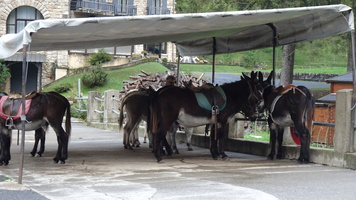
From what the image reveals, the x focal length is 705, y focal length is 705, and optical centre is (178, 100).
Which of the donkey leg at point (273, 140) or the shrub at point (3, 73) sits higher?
the shrub at point (3, 73)

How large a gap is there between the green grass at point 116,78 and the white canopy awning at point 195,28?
25292 millimetres

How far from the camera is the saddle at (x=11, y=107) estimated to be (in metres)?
14.6

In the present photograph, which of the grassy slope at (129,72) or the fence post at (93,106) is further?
the grassy slope at (129,72)

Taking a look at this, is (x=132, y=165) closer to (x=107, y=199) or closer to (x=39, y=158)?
(x=39, y=158)

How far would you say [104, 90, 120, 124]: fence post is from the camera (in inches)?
1072

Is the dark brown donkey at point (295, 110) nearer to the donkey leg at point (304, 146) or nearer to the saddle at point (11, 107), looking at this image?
the donkey leg at point (304, 146)

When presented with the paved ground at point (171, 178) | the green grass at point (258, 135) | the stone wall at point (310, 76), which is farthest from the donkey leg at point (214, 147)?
the stone wall at point (310, 76)

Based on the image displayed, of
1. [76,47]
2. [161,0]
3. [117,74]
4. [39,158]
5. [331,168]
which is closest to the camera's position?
[331,168]

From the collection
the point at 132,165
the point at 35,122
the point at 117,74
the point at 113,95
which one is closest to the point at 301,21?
the point at 132,165

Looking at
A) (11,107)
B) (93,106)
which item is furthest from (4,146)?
(93,106)

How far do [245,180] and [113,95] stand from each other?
1518 centimetres

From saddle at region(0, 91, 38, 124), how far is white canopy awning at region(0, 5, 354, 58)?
4.21 ft

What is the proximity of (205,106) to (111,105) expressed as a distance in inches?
463

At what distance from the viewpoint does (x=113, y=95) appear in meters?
27.3
